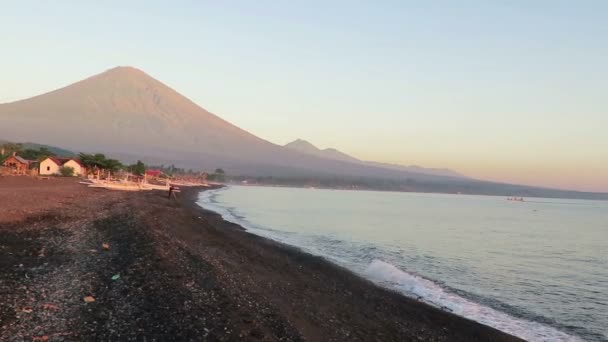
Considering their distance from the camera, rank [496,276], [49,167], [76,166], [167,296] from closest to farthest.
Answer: [167,296] → [496,276] → [49,167] → [76,166]

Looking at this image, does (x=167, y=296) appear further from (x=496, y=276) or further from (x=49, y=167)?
(x=49, y=167)

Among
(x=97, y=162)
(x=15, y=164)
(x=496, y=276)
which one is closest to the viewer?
(x=496, y=276)

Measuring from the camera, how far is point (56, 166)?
84.6 metres

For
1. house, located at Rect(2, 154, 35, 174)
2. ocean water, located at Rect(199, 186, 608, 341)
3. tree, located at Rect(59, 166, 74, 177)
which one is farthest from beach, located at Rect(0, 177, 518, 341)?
house, located at Rect(2, 154, 35, 174)

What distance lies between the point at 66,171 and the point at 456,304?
8065 centimetres

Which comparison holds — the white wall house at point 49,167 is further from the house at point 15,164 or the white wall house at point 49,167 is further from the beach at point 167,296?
the beach at point 167,296

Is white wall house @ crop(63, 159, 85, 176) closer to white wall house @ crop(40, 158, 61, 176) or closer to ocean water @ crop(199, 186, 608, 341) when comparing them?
white wall house @ crop(40, 158, 61, 176)

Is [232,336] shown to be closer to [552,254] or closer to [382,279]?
[382,279]

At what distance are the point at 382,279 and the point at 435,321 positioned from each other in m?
7.41

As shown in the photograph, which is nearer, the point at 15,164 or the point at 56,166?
the point at 15,164

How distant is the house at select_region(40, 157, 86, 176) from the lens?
275ft

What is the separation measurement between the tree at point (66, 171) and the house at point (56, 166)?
208cm

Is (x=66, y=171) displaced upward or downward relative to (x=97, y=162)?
downward

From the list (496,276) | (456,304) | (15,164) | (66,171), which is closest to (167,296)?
(456,304)
